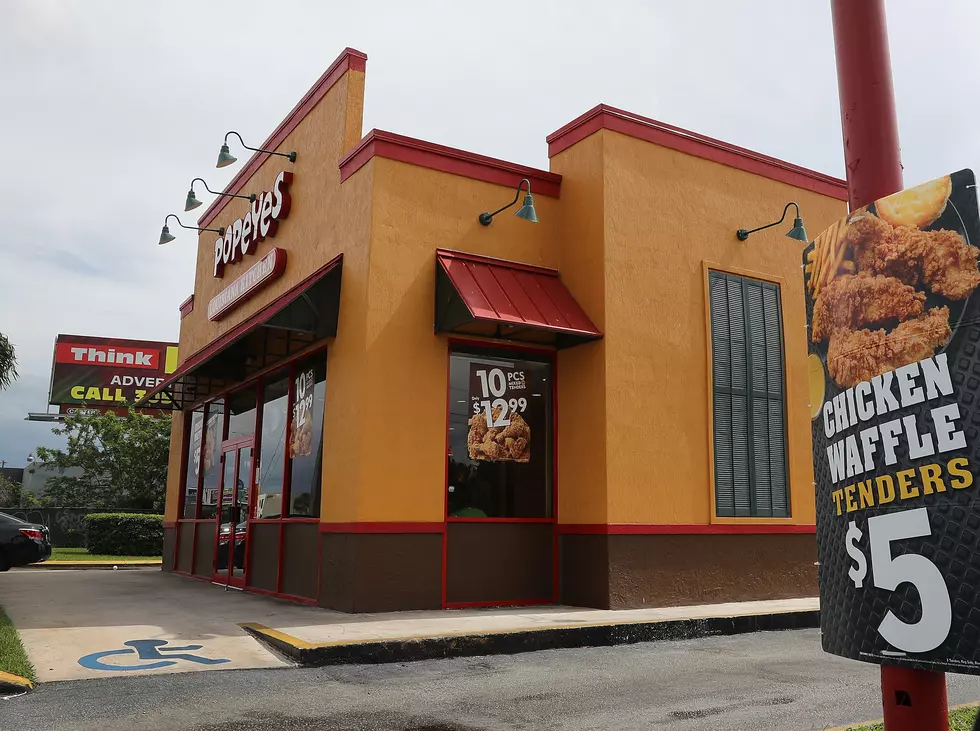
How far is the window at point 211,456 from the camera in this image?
1544cm

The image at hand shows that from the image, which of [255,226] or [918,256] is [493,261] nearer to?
[255,226]

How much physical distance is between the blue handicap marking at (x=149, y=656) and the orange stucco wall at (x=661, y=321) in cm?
508

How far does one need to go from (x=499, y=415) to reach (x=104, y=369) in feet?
122

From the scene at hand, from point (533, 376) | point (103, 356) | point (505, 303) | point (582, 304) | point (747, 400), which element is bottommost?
point (747, 400)

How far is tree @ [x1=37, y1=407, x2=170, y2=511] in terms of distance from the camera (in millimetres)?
28531

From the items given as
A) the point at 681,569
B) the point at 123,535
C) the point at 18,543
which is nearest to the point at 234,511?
the point at 18,543

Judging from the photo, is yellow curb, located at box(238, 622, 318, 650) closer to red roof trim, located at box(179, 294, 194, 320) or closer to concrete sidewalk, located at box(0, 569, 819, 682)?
concrete sidewalk, located at box(0, 569, 819, 682)

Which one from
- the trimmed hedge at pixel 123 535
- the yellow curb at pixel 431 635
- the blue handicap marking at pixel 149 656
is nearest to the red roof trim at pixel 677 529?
the yellow curb at pixel 431 635

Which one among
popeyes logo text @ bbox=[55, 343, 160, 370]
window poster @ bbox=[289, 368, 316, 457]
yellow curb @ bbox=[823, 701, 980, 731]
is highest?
popeyes logo text @ bbox=[55, 343, 160, 370]

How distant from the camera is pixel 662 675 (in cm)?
727

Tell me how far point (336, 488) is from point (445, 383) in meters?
1.84

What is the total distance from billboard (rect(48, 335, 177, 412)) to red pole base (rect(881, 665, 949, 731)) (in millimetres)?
42667

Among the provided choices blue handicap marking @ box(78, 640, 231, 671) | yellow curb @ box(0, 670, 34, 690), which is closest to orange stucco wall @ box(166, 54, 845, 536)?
blue handicap marking @ box(78, 640, 231, 671)

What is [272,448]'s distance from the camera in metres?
12.9
